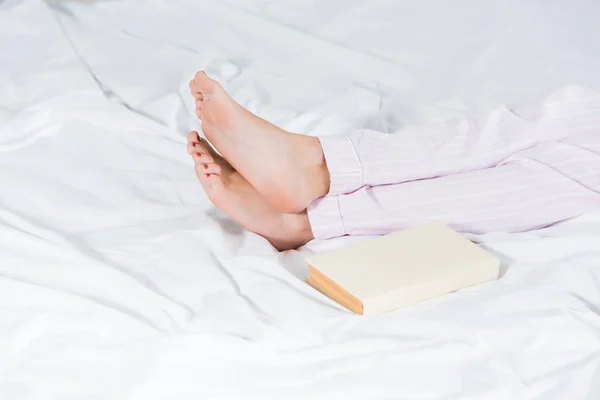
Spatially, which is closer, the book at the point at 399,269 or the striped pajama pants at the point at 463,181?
the book at the point at 399,269

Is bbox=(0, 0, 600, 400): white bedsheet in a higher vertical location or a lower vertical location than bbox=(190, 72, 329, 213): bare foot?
lower

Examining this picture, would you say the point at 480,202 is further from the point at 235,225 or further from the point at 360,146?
the point at 235,225

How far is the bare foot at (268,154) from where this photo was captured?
3.68 feet

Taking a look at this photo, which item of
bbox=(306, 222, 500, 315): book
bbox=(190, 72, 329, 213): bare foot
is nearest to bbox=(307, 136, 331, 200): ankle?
bbox=(190, 72, 329, 213): bare foot

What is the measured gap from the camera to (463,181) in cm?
116

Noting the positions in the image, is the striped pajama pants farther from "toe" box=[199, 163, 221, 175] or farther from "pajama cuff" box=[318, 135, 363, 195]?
"toe" box=[199, 163, 221, 175]

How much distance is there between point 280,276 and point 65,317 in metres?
0.24

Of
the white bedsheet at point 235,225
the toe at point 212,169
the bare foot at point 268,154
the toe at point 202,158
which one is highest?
the bare foot at point 268,154

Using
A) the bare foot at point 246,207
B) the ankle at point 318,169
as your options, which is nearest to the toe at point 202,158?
the bare foot at point 246,207

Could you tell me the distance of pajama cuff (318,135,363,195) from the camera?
1146 mm

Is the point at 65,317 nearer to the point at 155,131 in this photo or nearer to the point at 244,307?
the point at 244,307

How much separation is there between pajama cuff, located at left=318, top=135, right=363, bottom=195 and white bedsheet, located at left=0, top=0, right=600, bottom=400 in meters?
0.08

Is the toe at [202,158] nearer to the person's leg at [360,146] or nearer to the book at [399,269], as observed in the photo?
the person's leg at [360,146]

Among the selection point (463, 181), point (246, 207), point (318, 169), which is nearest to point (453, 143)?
point (463, 181)
